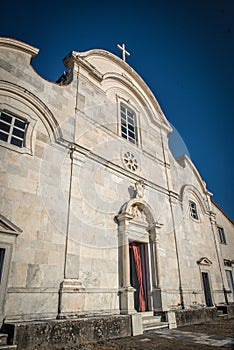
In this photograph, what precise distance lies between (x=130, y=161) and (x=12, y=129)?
490 cm

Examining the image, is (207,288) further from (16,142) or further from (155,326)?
(16,142)

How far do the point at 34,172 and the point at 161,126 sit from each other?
8710 mm

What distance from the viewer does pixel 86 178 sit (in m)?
7.72

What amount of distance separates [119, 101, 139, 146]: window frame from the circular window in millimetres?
749

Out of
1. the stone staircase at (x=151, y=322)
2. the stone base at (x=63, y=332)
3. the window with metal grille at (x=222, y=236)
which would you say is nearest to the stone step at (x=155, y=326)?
the stone staircase at (x=151, y=322)

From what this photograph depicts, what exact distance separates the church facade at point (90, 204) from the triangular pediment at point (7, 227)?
0.03 metres

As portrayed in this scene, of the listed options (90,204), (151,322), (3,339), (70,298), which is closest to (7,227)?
(3,339)

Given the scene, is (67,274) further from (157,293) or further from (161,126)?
(161,126)

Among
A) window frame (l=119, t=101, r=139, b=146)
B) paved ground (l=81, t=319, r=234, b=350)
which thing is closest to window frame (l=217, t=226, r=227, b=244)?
window frame (l=119, t=101, r=139, b=146)

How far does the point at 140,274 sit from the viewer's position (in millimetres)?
8742

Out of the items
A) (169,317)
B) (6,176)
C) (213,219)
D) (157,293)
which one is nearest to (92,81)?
(6,176)

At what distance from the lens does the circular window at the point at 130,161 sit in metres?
9.80

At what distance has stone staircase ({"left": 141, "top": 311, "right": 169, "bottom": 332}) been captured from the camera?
23.8ft

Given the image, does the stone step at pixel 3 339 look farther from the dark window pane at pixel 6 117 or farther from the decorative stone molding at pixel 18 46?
the decorative stone molding at pixel 18 46
